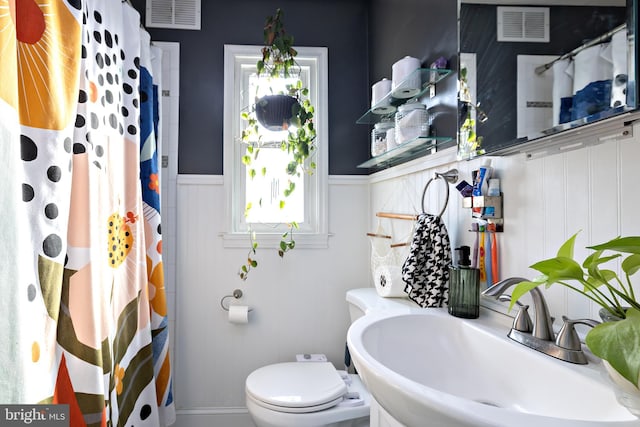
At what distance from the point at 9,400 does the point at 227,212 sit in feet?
4.44

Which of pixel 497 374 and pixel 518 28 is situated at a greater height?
pixel 518 28

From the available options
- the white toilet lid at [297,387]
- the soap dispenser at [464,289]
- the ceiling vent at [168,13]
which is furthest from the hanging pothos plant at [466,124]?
the ceiling vent at [168,13]

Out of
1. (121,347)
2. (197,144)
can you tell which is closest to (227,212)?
(197,144)

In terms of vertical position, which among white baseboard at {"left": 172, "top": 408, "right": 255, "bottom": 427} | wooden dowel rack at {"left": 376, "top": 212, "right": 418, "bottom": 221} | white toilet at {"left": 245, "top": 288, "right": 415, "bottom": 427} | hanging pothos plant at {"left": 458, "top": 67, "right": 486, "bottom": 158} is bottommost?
white baseboard at {"left": 172, "top": 408, "right": 255, "bottom": 427}

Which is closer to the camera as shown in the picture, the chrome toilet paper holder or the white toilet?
the white toilet

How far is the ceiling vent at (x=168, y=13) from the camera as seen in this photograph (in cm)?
208

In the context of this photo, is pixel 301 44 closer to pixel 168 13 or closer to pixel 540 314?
pixel 168 13

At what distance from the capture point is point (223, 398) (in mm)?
2070

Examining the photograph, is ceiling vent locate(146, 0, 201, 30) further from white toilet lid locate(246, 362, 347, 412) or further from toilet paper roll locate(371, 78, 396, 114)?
white toilet lid locate(246, 362, 347, 412)

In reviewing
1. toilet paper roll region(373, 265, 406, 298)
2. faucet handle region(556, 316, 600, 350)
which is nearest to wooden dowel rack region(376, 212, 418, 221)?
toilet paper roll region(373, 265, 406, 298)

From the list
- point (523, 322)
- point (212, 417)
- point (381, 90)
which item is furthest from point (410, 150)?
point (212, 417)

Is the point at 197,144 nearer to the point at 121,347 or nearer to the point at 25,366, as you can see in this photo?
the point at 121,347

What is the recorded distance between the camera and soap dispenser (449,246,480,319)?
1057mm

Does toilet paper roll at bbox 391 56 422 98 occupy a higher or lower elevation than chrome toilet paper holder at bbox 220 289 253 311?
higher
